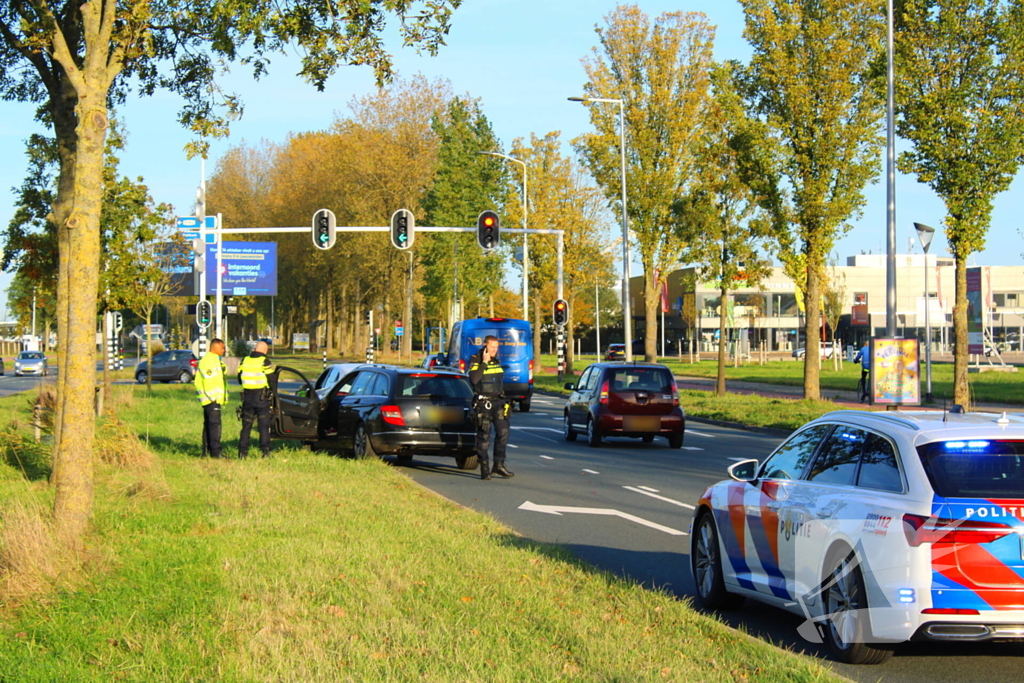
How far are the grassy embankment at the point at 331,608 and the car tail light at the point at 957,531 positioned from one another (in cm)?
85

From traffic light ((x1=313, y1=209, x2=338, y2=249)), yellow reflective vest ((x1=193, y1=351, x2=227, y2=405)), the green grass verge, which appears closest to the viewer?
yellow reflective vest ((x1=193, y1=351, x2=227, y2=405))

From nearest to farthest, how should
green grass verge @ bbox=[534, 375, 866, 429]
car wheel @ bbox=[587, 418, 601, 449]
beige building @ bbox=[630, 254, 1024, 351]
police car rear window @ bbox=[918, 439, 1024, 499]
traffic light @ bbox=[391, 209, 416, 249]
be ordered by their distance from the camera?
police car rear window @ bbox=[918, 439, 1024, 499], car wheel @ bbox=[587, 418, 601, 449], green grass verge @ bbox=[534, 375, 866, 429], traffic light @ bbox=[391, 209, 416, 249], beige building @ bbox=[630, 254, 1024, 351]

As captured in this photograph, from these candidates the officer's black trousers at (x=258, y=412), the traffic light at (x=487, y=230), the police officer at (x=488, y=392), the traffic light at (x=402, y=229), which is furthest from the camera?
the traffic light at (x=487, y=230)

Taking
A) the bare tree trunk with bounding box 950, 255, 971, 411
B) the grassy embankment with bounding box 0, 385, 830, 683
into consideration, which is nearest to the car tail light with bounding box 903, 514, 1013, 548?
the grassy embankment with bounding box 0, 385, 830, 683

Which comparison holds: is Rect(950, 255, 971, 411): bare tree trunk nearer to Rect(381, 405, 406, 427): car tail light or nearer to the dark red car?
the dark red car

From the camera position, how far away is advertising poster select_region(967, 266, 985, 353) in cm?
4669

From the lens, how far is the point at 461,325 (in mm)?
34406

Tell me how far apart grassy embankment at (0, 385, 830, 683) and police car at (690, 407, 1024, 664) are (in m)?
0.45

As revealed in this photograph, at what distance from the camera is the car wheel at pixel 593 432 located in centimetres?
2072

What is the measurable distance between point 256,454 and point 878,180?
63.1 feet

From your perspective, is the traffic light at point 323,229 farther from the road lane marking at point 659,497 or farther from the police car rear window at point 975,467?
the police car rear window at point 975,467

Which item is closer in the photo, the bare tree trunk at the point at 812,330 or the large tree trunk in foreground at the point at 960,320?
the large tree trunk in foreground at the point at 960,320

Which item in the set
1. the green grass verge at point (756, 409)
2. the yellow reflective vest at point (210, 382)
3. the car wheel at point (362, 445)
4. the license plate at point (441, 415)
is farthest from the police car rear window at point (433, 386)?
the green grass verge at point (756, 409)

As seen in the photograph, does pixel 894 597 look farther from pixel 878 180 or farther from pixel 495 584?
pixel 878 180
